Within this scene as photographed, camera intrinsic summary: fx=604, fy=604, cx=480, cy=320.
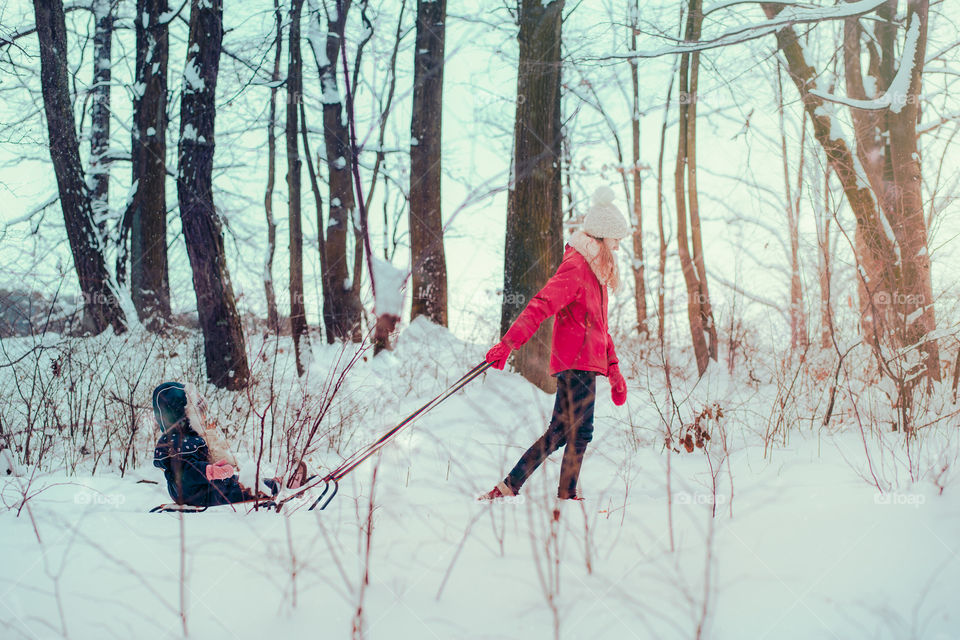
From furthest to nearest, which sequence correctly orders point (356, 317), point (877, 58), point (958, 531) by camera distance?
point (356, 317) < point (877, 58) < point (958, 531)

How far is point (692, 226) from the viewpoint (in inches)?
327

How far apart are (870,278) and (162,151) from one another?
9.22 m

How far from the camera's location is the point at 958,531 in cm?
223

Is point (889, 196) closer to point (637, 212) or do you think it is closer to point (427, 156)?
point (427, 156)

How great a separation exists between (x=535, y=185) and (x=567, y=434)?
3.25m

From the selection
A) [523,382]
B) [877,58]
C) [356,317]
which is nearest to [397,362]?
[356,317]

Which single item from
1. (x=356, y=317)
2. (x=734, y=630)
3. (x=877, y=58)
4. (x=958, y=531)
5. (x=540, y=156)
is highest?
(x=877, y=58)

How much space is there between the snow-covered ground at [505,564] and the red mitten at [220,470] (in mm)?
148

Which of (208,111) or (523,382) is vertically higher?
(208,111)

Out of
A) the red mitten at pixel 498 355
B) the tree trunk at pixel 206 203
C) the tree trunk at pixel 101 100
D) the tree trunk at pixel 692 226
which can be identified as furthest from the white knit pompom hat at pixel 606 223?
the tree trunk at pixel 101 100

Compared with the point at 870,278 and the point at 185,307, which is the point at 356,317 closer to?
the point at 185,307

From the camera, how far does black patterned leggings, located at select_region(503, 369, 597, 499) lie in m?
2.96

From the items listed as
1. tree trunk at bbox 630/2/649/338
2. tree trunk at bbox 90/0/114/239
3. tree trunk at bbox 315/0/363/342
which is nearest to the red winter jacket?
tree trunk at bbox 315/0/363/342

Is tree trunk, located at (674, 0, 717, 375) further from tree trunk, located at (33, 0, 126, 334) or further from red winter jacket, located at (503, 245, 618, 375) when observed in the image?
tree trunk, located at (33, 0, 126, 334)
